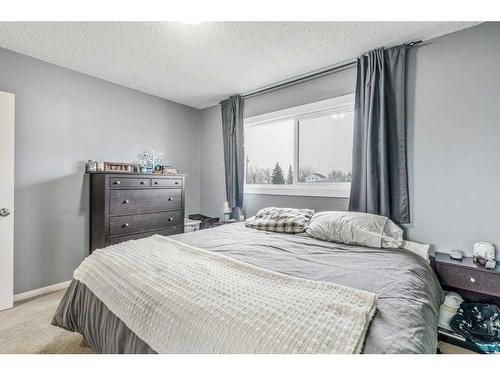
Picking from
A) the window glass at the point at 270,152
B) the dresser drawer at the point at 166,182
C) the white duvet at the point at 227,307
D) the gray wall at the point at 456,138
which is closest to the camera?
the white duvet at the point at 227,307

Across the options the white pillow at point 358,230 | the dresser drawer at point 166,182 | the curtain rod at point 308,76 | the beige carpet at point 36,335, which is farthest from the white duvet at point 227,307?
the curtain rod at point 308,76

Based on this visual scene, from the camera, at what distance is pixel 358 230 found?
1923 mm

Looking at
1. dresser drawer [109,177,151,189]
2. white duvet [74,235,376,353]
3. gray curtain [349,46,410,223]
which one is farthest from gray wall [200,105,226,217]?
white duvet [74,235,376,353]

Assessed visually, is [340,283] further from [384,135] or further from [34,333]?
[34,333]

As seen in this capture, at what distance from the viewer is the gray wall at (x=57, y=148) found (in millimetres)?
2354

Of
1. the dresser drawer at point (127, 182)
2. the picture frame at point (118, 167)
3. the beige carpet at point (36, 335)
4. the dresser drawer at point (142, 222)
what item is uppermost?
the picture frame at point (118, 167)

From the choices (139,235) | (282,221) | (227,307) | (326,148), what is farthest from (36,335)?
(326,148)

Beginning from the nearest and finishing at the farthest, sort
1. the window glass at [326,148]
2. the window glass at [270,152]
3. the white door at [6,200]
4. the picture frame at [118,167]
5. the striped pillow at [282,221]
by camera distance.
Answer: the white door at [6,200] < the striped pillow at [282,221] < the window glass at [326,148] < the picture frame at [118,167] < the window glass at [270,152]

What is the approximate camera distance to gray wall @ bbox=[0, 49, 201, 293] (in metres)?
2.35

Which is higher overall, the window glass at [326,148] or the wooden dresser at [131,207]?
the window glass at [326,148]

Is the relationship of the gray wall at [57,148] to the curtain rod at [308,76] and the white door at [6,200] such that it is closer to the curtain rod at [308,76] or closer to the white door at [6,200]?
the white door at [6,200]

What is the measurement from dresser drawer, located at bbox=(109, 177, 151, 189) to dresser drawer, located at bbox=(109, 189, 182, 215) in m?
0.06

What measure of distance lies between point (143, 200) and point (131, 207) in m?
0.16
